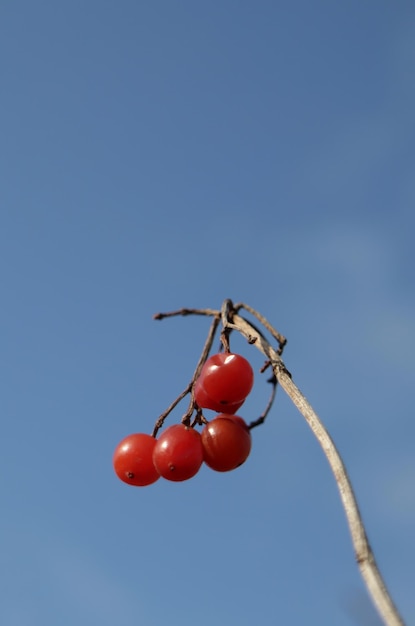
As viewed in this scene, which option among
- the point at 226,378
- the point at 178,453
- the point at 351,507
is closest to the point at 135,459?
the point at 178,453

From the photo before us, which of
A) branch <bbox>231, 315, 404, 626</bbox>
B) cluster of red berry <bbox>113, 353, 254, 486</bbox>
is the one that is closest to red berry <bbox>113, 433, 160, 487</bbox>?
cluster of red berry <bbox>113, 353, 254, 486</bbox>

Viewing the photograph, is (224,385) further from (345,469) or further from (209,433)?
(345,469)

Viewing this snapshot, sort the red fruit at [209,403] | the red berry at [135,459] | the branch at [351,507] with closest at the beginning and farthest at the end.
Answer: the branch at [351,507], the red fruit at [209,403], the red berry at [135,459]

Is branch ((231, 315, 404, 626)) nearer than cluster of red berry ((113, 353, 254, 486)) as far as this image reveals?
Yes

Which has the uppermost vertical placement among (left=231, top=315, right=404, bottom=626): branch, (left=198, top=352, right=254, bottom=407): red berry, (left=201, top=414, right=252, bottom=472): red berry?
(left=198, top=352, right=254, bottom=407): red berry

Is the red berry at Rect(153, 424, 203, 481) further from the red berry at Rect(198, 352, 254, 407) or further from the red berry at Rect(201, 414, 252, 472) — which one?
the red berry at Rect(198, 352, 254, 407)

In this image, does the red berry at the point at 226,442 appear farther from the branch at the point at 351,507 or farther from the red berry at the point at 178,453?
the branch at the point at 351,507

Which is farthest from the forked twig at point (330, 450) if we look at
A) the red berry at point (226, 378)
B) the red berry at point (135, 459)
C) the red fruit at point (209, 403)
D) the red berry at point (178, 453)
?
the red berry at point (135, 459)
